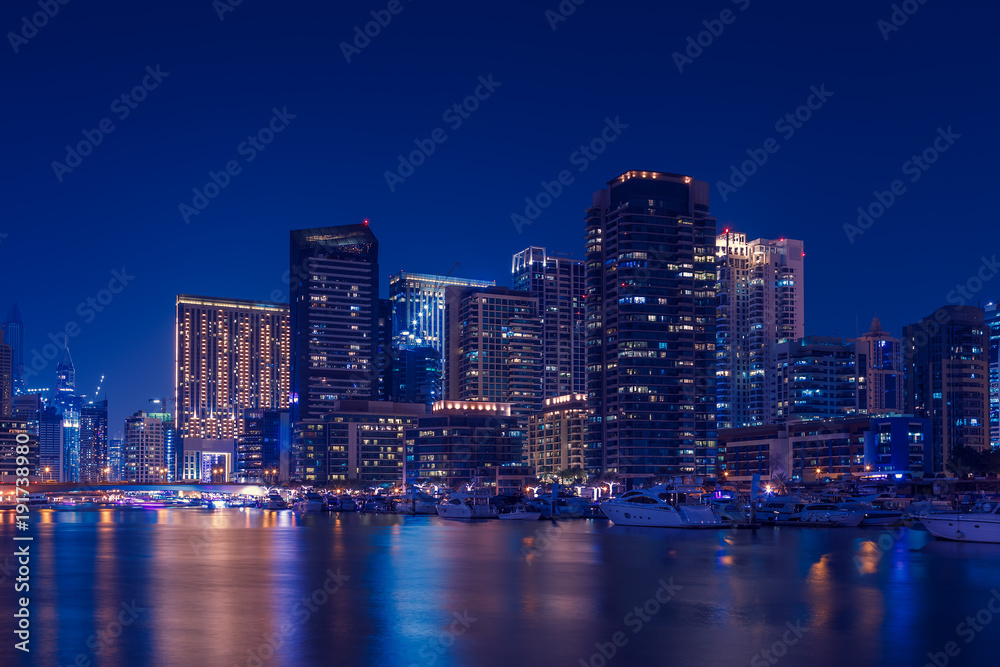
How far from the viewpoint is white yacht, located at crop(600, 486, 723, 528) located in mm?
121062

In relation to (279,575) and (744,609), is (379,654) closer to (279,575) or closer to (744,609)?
(744,609)

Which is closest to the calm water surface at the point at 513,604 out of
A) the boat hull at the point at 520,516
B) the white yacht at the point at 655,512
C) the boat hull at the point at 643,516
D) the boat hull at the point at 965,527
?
the boat hull at the point at 965,527

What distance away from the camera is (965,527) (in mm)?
90000

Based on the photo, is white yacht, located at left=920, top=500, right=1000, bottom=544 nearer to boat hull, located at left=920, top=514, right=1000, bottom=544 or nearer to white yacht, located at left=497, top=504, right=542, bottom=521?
Result: boat hull, located at left=920, top=514, right=1000, bottom=544

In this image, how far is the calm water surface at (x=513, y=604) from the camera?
1489 inches

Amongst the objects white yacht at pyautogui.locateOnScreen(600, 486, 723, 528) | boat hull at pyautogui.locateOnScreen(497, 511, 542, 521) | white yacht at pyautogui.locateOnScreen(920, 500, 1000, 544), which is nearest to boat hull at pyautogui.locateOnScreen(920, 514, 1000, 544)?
white yacht at pyautogui.locateOnScreen(920, 500, 1000, 544)

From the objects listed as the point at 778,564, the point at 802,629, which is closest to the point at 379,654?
the point at 802,629

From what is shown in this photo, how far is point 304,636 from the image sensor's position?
134 feet

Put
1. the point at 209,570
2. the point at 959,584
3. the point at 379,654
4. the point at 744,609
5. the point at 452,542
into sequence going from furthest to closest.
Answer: the point at 452,542
the point at 209,570
the point at 959,584
the point at 744,609
the point at 379,654

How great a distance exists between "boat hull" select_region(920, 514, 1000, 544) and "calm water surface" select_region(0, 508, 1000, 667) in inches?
104

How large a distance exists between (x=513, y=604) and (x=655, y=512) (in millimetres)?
76862

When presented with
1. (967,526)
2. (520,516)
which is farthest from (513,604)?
(520,516)

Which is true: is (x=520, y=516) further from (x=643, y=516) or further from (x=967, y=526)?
(x=967, y=526)

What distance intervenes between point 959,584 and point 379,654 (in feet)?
124
